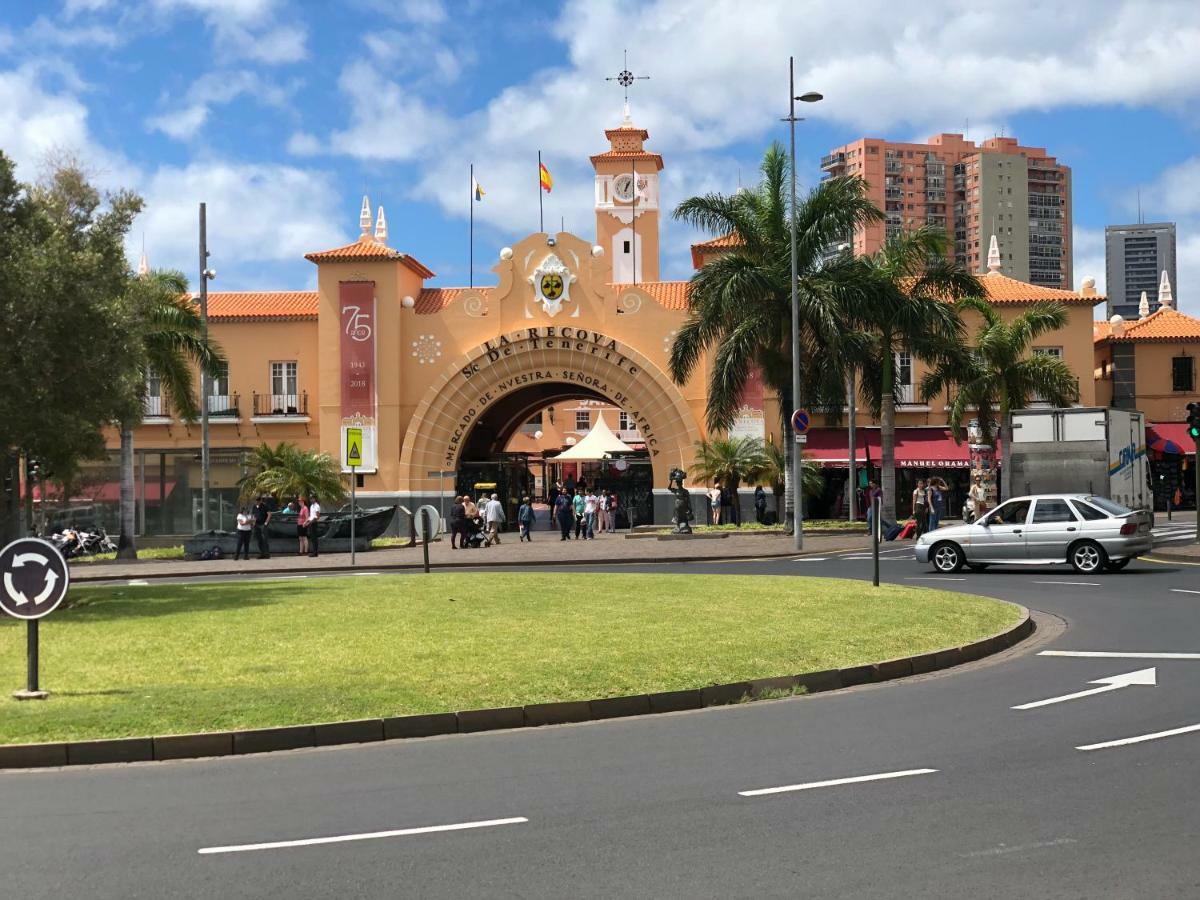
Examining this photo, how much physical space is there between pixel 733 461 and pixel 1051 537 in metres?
20.6

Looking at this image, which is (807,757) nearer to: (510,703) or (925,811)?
(925,811)

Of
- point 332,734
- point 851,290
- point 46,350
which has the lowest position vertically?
point 332,734

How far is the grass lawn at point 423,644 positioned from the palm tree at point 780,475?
23.3 meters

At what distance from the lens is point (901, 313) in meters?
37.3

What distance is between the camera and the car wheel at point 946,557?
25031 millimetres

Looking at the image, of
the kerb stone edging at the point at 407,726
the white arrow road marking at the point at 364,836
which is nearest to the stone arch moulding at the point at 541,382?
the kerb stone edging at the point at 407,726

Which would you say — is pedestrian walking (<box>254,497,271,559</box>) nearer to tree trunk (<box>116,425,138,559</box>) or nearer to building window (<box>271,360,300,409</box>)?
tree trunk (<box>116,425,138,559</box>)

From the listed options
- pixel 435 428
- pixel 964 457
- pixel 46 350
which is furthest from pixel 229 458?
pixel 46 350

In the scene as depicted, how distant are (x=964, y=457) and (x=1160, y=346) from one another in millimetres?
12512

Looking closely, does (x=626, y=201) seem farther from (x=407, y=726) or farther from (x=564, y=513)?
(x=407, y=726)

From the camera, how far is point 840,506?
161 feet

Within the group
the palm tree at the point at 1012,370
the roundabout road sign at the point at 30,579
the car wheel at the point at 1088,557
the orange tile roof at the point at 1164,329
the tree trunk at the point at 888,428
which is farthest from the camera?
the orange tile roof at the point at 1164,329

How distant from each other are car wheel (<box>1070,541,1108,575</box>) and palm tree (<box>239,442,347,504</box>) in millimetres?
25685

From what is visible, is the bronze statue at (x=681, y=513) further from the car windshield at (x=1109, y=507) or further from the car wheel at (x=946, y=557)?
the car windshield at (x=1109, y=507)
